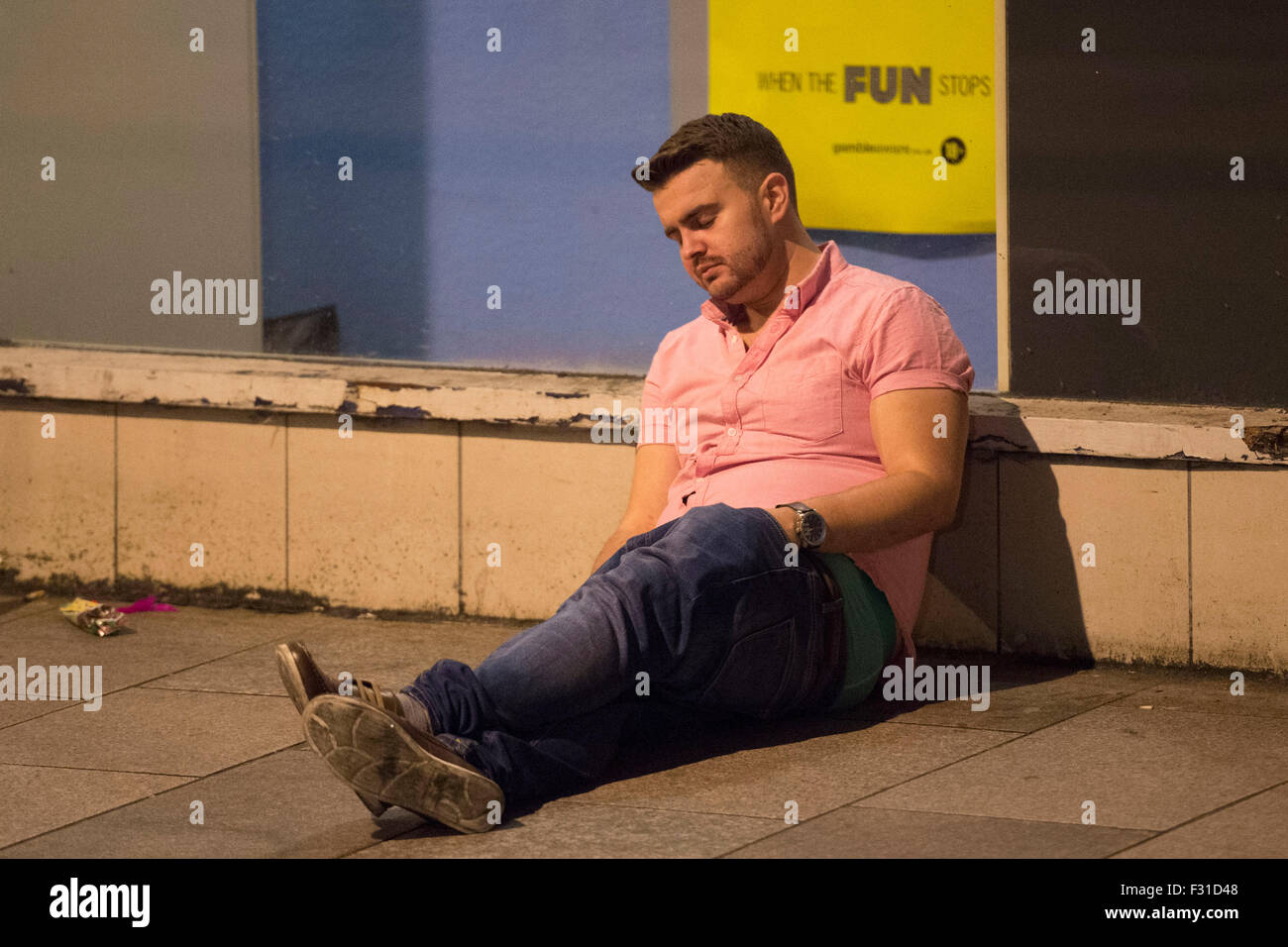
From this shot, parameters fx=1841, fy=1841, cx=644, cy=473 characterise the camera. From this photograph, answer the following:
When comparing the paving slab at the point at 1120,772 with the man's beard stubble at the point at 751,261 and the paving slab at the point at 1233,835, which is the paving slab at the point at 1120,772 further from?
the man's beard stubble at the point at 751,261

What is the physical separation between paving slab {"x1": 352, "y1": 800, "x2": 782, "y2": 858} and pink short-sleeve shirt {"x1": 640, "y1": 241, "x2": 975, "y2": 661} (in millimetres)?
825

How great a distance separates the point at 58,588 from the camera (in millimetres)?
6051

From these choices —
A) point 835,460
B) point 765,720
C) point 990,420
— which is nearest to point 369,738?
point 765,720

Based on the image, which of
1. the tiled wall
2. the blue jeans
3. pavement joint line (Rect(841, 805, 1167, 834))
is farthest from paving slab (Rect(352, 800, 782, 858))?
the tiled wall

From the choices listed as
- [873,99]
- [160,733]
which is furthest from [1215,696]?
[160,733]

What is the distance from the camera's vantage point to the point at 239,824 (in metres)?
3.81

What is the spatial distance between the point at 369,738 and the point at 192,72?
330 centimetres

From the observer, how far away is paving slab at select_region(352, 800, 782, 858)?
140 inches

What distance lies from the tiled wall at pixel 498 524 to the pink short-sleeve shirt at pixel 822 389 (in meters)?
0.54

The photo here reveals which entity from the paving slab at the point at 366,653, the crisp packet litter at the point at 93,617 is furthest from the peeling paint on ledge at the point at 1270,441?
the crisp packet litter at the point at 93,617

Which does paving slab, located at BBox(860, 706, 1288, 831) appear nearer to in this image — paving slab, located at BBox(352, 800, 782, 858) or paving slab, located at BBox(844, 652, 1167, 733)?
paving slab, located at BBox(844, 652, 1167, 733)

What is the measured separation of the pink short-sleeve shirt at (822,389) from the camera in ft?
14.1

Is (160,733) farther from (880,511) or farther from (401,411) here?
(880,511)

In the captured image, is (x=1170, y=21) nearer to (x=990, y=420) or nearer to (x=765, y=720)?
(x=990, y=420)
